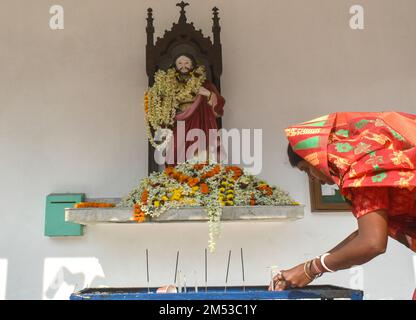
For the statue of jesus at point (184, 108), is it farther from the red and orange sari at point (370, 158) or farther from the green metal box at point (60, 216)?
the red and orange sari at point (370, 158)

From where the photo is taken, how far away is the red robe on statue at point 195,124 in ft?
11.9

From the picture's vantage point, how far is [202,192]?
315 centimetres

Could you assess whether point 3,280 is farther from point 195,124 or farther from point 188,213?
point 195,124

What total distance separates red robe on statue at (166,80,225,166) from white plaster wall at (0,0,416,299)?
0.32 m

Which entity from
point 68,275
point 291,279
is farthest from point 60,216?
point 291,279

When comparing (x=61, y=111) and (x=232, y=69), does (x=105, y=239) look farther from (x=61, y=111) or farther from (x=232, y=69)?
(x=232, y=69)

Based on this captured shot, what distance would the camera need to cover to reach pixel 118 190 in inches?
152

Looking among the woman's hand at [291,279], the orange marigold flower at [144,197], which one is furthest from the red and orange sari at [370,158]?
the orange marigold flower at [144,197]

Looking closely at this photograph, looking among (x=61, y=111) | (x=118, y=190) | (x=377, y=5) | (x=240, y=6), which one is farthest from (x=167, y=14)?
(x=377, y=5)

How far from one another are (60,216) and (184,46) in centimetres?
162

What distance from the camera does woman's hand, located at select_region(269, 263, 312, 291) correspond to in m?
1.62

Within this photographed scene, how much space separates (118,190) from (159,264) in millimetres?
662

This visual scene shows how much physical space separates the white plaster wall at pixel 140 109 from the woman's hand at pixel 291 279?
6.84 ft

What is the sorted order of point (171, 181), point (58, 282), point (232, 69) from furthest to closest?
point (232, 69), point (58, 282), point (171, 181)
